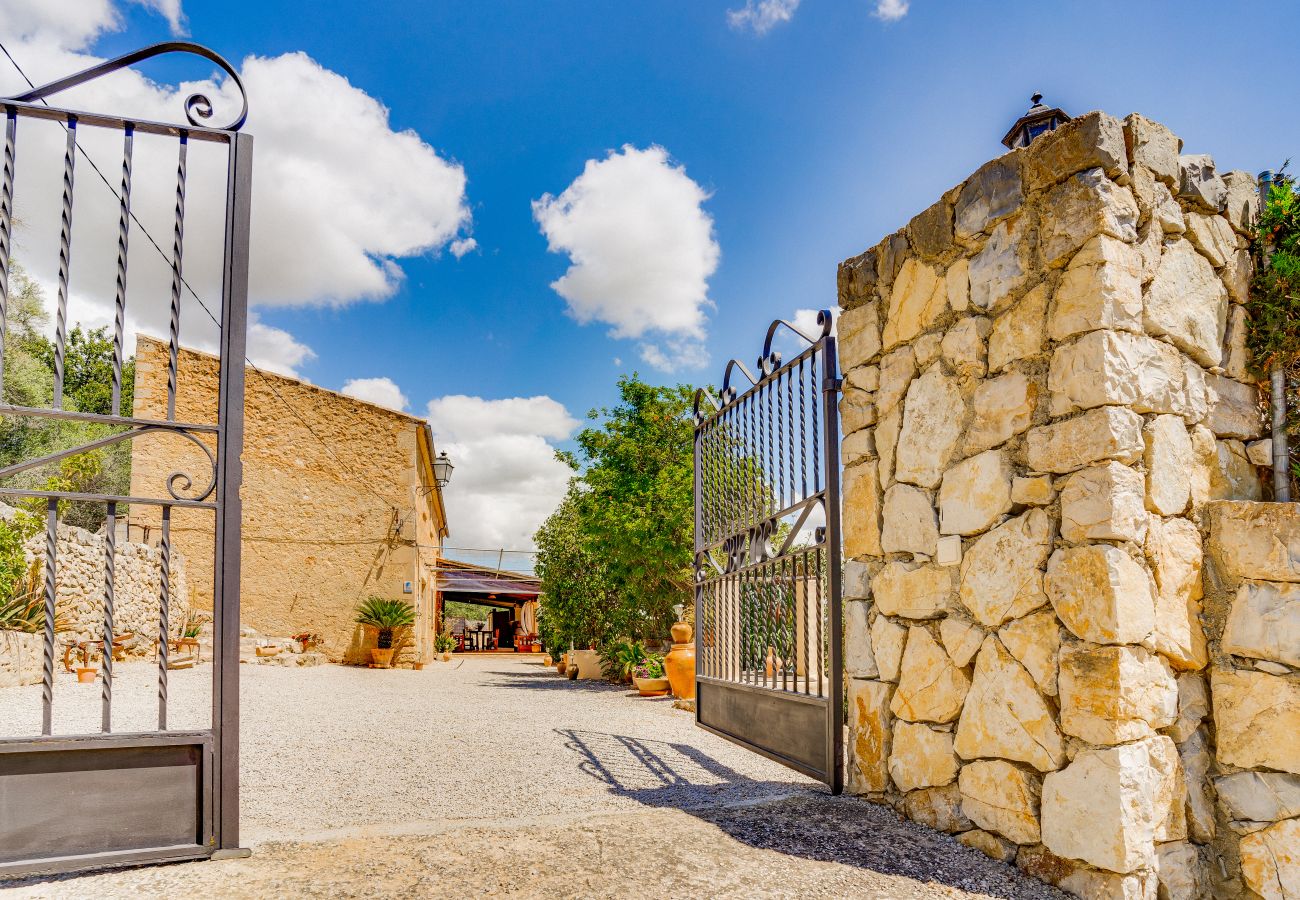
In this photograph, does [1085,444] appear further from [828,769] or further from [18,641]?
[18,641]

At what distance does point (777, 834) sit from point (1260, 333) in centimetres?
272

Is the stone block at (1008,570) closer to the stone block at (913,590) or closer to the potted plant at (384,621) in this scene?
the stone block at (913,590)

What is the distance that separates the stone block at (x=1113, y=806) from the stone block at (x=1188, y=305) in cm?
140

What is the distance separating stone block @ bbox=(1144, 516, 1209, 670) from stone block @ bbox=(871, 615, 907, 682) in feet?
3.43

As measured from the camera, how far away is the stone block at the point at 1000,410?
9.88 ft

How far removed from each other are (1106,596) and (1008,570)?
412 mm

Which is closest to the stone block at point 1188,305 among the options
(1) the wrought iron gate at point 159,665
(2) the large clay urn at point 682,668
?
(1) the wrought iron gate at point 159,665

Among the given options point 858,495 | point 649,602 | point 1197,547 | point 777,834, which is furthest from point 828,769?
point 649,602

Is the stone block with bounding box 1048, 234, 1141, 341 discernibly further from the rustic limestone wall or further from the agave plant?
the agave plant

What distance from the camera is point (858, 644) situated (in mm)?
3855

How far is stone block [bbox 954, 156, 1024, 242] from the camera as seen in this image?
3.16m

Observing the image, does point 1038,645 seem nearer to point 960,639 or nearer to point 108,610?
point 960,639

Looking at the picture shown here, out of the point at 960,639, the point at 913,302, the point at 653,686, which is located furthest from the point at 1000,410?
the point at 653,686

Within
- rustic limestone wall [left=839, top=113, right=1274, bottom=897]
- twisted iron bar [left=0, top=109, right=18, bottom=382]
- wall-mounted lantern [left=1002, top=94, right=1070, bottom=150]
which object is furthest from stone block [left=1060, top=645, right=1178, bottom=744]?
twisted iron bar [left=0, top=109, right=18, bottom=382]
